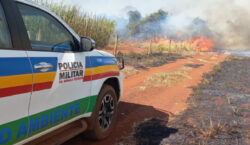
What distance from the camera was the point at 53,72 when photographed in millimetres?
2553

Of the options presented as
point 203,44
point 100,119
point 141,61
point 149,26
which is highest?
point 149,26

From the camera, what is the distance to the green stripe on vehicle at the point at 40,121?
2064mm

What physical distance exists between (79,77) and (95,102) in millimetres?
614

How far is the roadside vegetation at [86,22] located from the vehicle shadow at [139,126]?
814 centimetres

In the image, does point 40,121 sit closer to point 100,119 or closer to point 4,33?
point 4,33

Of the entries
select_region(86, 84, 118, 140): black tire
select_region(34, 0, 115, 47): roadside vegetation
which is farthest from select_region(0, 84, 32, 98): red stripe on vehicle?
select_region(34, 0, 115, 47): roadside vegetation

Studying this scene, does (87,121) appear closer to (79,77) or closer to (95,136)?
(95,136)

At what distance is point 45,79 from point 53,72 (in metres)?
0.15

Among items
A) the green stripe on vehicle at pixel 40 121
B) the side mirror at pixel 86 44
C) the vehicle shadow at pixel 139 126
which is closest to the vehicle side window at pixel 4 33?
the green stripe on vehicle at pixel 40 121

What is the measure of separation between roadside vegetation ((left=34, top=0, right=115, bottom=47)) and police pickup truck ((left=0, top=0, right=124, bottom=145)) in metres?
9.23

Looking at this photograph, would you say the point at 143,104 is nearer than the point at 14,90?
No

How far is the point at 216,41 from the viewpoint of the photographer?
45688mm

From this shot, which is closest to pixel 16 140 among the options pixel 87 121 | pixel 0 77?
pixel 0 77

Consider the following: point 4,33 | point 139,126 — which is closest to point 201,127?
point 139,126
